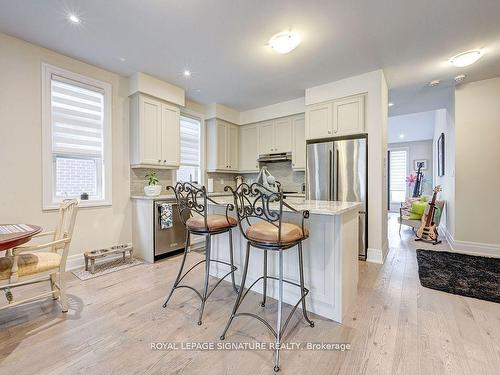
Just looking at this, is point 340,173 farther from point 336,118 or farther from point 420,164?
point 420,164

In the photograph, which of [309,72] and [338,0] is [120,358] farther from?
[309,72]

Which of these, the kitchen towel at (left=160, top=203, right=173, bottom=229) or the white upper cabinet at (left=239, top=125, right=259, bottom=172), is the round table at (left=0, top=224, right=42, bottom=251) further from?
the white upper cabinet at (left=239, top=125, right=259, bottom=172)

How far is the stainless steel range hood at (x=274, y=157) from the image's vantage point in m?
4.62

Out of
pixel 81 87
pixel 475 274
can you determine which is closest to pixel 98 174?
pixel 81 87

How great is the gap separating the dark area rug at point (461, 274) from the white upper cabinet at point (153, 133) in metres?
3.83

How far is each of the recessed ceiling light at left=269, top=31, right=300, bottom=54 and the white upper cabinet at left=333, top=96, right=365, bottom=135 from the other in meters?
1.37

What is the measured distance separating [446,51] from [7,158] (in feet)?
16.9

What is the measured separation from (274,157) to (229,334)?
11.6 ft

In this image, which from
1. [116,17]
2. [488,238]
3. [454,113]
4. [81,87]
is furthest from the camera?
[454,113]

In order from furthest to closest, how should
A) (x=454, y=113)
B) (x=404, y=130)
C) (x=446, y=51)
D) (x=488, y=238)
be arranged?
(x=404, y=130)
(x=454, y=113)
(x=488, y=238)
(x=446, y=51)

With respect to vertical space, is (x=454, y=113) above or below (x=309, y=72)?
below

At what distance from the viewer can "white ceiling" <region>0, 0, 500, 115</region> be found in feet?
6.98

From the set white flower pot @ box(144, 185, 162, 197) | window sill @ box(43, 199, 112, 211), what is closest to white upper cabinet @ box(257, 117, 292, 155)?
white flower pot @ box(144, 185, 162, 197)

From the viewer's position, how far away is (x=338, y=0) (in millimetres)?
2037
